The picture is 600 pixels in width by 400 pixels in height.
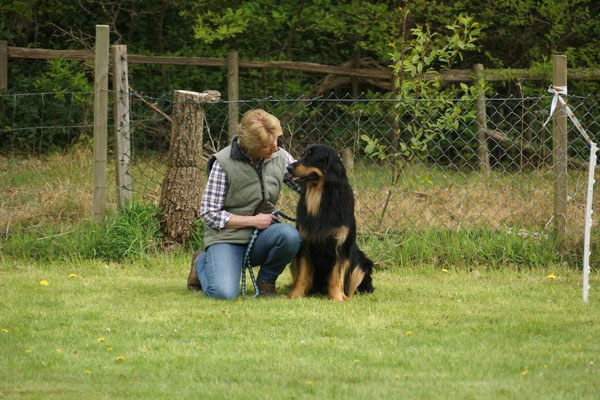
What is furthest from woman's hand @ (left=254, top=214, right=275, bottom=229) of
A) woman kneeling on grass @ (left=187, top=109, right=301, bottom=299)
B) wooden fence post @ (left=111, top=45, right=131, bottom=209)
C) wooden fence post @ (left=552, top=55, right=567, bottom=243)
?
wooden fence post @ (left=552, top=55, right=567, bottom=243)

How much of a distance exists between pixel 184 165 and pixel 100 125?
78 cm

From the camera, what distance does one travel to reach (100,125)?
25.3ft

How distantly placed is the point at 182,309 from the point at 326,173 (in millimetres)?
1246

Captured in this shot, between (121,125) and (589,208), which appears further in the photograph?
(121,125)

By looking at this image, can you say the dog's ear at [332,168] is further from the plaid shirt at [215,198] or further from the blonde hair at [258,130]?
the plaid shirt at [215,198]

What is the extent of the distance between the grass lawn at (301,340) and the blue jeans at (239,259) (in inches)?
5.3

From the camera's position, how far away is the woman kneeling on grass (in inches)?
245

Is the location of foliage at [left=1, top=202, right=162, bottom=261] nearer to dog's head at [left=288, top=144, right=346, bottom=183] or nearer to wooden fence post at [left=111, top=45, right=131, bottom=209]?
wooden fence post at [left=111, top=45, right=131, bottom=209]

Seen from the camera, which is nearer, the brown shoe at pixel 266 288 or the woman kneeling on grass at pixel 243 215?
the woman kneeling on grass at pixel 243 215

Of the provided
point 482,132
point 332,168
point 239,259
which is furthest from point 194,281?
point 482,132

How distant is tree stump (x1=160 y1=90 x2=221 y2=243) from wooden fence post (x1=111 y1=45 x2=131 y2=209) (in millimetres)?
356

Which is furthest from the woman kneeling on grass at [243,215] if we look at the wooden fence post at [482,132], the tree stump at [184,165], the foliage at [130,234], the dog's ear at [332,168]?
the wooden fence post at [482,132]

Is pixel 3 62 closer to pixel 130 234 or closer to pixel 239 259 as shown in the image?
pixel 130 234

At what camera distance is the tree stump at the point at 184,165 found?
7.57 metres
